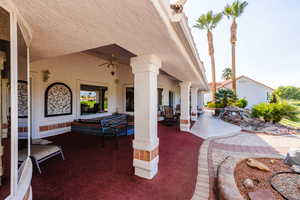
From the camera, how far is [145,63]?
2.22m

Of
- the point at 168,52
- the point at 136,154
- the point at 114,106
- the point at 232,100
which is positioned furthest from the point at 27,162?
the point at 232,100

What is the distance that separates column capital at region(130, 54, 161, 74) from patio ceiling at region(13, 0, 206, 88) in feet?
0.49

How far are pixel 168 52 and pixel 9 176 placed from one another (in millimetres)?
2439

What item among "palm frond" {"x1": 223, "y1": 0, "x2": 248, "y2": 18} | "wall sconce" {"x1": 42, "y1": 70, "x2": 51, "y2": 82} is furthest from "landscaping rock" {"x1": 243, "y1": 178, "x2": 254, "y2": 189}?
"palm frond" {"x1": 223, "y1": 0, "x2": 248, "y2": 18}

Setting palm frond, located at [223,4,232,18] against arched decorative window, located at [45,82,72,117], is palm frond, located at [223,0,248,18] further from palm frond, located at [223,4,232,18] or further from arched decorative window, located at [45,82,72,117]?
arched decorative window, located at [45,82,72,117]

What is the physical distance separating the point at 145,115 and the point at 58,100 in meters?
4.30

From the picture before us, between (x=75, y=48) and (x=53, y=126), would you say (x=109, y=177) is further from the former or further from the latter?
(x=53, y=126)

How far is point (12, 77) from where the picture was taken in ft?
3.78

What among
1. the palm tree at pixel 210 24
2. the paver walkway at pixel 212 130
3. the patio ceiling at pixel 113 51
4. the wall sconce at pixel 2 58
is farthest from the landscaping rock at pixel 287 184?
the palm tree at pixel 210 24

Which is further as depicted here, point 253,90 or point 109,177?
point 253,90

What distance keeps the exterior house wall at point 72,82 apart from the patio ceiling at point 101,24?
2954 millimetres

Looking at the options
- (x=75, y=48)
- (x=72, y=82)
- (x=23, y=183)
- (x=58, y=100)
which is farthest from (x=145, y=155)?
(x=72, y=82)

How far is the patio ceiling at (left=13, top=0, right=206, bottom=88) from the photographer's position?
110 cm

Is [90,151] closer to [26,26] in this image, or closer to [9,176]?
[9,176]
